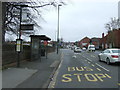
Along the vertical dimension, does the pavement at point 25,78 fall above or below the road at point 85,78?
above

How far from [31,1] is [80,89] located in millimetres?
10778

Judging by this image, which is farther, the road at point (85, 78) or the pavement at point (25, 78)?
the road at point (85, 78)

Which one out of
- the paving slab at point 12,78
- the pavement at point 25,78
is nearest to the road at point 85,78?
the pavement at point 25,78

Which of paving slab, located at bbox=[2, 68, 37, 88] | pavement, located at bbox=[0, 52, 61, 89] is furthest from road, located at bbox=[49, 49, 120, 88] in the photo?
paving slab, located at bbox=[2, 68, 37, 88]

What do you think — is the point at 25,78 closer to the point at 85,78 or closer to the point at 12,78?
the point at 12,78

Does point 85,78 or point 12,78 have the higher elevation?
point 12,78

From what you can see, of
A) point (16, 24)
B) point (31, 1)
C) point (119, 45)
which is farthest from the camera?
point (119, 45)

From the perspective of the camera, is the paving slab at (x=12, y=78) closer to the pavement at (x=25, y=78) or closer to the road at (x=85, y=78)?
the pavement at (x=25, y=78)

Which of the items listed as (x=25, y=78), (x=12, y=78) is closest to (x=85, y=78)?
(x=25, y=78)

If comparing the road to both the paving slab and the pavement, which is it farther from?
the paving slab

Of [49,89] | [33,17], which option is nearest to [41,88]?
[49,89]

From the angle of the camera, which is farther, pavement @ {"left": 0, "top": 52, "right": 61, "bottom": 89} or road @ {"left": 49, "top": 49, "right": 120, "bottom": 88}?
road @ {"left": 49, "top": 49, "right": 120, "bottom": 88}

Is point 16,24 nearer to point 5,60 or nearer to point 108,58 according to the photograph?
point 5,60

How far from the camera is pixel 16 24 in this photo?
21.1 meters
